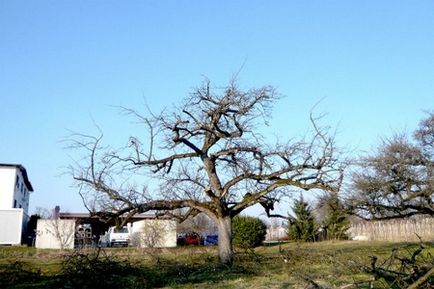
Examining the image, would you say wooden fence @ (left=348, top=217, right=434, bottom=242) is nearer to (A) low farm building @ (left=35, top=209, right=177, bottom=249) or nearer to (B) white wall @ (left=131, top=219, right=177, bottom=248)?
(B) white wall @ (left=131, top=219, right=177, bottom=248)

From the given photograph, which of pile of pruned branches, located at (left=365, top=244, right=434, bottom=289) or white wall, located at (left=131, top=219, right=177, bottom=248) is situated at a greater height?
white wall, located at (left=131, top=219, right=177, bottom=248)

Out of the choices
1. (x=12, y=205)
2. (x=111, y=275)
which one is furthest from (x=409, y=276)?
(x=12, y=205)

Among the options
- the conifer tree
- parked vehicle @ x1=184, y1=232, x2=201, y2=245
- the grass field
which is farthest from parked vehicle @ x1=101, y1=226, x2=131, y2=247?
the grass field

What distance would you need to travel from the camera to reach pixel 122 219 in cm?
1722

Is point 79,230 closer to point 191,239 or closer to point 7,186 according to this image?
point 191,239

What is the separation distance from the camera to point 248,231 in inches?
1302

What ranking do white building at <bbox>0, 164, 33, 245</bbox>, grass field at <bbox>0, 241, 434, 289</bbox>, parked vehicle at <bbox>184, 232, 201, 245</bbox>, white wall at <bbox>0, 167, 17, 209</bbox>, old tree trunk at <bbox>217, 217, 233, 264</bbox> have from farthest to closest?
1. white wall at <bbox>0, 167, 17, 209</bbox>
2. parked vehicle at <bbox>184, 232, 201, 245</bbox>
3. white building at <bbox>0, 164, 33, 245</bbox>
4. old tree trunk at <bbox>217, 217, 233, 264</bbox>
5. grass field at <bbox>0, 241, 434, 289</bbox>

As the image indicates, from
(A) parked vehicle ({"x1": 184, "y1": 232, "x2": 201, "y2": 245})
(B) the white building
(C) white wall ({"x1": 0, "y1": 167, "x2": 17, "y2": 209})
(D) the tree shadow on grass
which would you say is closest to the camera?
(D) the tree shadow on grass

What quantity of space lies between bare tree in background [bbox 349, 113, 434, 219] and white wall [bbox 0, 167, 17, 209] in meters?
30.8

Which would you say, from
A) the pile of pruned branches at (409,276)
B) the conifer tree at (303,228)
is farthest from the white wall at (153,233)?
the pile of pruned branches at (409,276)

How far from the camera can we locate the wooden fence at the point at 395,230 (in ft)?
117

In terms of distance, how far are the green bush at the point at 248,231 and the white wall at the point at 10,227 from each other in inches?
643

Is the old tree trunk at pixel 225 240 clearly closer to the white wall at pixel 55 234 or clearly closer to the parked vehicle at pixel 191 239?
the white wall at pixel 55 234

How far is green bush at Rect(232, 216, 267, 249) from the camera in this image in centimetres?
3288
